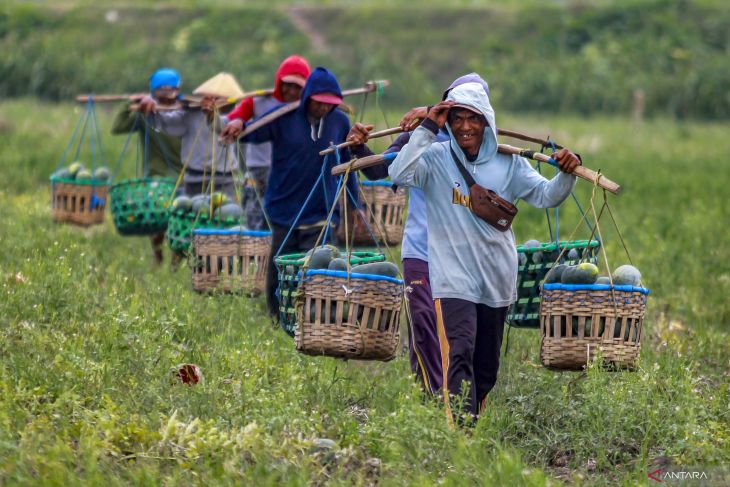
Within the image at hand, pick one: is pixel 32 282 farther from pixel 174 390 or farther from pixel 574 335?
pixel 574 335

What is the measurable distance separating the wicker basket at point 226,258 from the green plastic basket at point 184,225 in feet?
2.57

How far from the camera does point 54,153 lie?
18.3 m

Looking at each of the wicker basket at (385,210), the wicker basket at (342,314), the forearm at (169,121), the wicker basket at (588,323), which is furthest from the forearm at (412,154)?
the forearm at (169,121)

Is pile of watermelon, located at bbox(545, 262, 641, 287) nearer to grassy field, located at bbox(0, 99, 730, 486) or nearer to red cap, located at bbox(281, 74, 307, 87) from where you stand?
grassy field, located at bbox(0, 99, 730, 486)

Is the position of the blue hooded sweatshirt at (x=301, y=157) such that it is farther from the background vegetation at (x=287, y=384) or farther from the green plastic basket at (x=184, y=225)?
the background vegetation at (x=287, y=384)

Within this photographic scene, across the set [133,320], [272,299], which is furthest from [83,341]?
[272,299]

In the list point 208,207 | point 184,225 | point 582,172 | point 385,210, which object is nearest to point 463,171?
point 582,172

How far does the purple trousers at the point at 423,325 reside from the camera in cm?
697

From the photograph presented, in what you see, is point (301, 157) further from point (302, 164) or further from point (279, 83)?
point (279, 83)

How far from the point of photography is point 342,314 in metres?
6.46

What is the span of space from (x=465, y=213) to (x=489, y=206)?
0.13 metres

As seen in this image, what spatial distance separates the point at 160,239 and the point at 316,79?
3458 millimetres

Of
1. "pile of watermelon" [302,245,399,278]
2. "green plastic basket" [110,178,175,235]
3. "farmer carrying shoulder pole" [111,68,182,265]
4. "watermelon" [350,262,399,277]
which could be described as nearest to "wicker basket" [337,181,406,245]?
"green plastic basket" [110,178,175,235]

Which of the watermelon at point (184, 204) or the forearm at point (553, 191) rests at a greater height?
the forearm at point (553, 191)
